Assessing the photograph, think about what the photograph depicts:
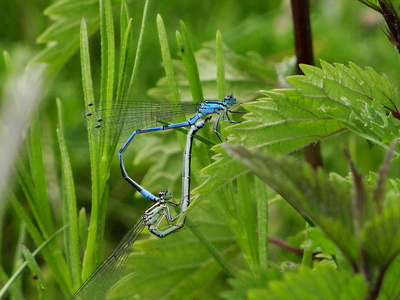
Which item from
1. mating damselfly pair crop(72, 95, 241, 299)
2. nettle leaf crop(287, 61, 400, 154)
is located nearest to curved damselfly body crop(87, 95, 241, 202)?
mating damselfly pair crop(72, 95, 241, 299)

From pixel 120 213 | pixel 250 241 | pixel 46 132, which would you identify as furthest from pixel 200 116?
pixel 46 132

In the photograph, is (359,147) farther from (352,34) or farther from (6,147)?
(6,147)

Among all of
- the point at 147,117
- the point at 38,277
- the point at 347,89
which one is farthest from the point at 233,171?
the point at 147,117

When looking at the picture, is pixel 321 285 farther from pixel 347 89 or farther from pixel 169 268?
pixel 169 268

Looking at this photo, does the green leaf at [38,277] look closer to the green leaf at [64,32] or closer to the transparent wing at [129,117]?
the transparent wing at [129,117]

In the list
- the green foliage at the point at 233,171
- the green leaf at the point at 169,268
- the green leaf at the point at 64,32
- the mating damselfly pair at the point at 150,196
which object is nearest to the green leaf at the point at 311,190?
the green foliage at the point at 233,171

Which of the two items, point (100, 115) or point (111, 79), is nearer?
point (111, 79)
